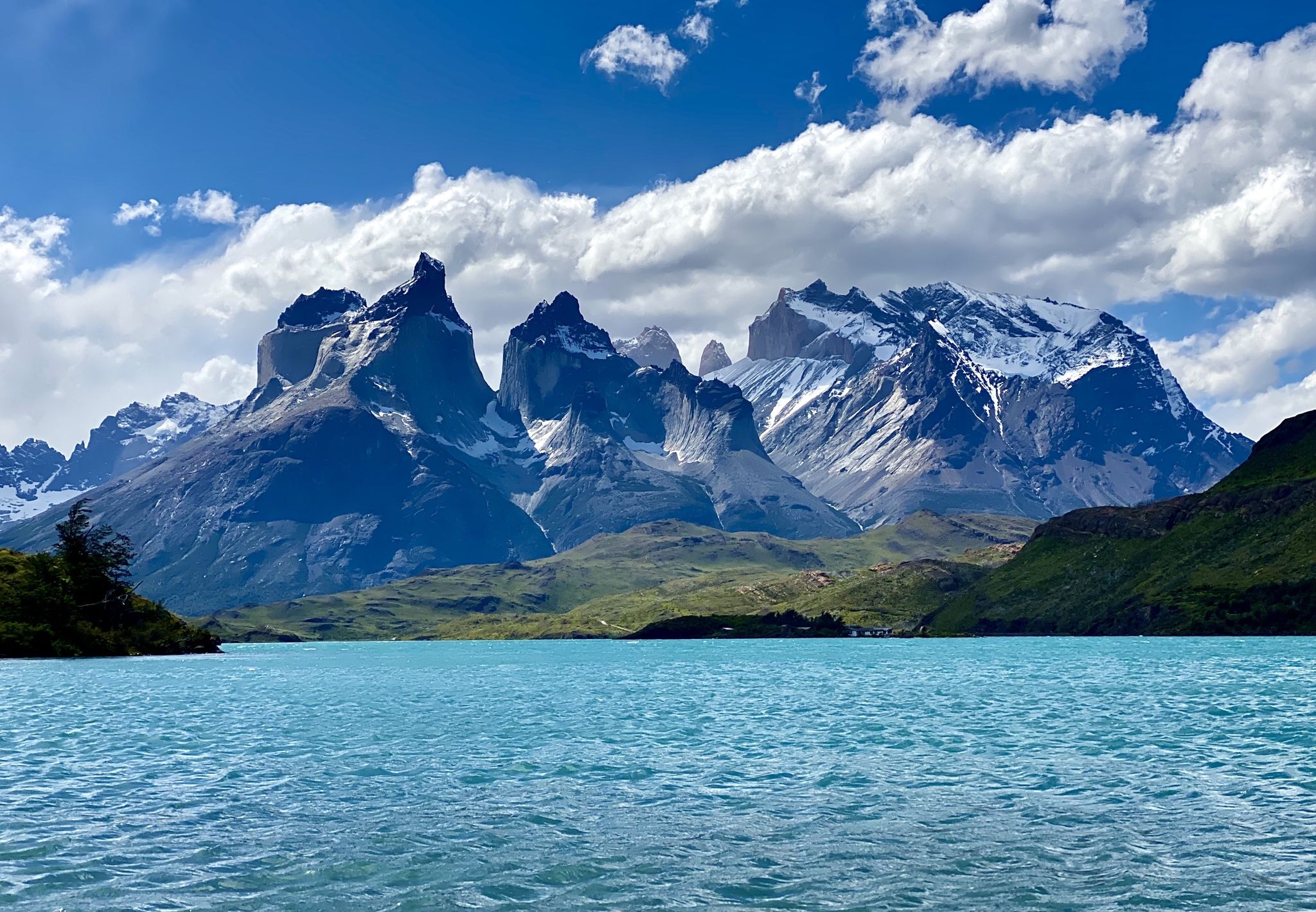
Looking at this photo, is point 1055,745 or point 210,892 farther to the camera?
point 1055,745

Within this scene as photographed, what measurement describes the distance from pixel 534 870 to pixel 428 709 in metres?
83.4

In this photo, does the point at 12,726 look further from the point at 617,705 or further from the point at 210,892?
the point at 210,892

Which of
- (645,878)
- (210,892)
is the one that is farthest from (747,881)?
(210,892)

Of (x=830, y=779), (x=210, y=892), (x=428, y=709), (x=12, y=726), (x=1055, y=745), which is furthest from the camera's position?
(x=428, y=709)

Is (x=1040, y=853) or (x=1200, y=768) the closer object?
(x=1040, y=853)

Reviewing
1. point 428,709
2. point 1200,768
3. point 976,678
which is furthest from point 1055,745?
point 976,678

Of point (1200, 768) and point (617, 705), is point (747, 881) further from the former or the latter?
point (617, 705)

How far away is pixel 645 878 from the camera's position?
43.3 meters

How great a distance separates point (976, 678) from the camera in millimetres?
174875

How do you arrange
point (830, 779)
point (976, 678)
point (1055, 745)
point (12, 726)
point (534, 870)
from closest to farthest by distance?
point (534, 870), point (830, 779), point (1055, 745), point (12, 726), point (976, 678)

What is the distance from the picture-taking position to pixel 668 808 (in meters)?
58.9

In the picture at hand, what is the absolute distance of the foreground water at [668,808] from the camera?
41562 mm

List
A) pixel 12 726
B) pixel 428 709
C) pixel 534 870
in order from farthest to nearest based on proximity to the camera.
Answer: pixel 428 709 → pixel 12 726 → pixel 534 870

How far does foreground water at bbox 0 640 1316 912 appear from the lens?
41.6m
